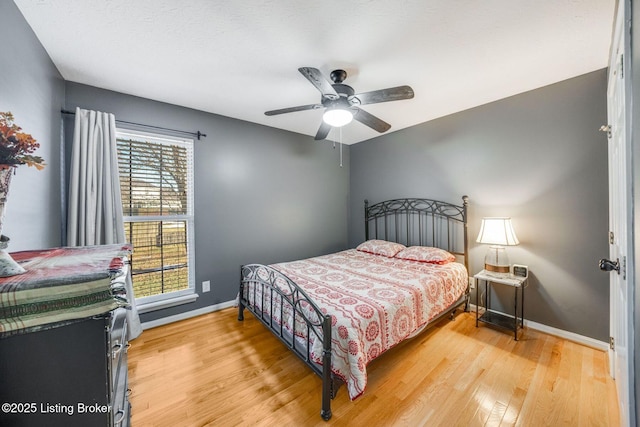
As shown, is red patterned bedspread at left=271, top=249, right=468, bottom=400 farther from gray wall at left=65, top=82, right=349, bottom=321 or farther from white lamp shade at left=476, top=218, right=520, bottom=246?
gray wall at left=65, top=82, right=349, bottom=321

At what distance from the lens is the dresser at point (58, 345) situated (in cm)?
65

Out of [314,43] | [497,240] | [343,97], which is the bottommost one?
[497,240]

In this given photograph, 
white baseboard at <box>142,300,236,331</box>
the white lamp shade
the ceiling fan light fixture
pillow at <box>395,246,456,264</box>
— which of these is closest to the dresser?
the ceiling fan light fixture

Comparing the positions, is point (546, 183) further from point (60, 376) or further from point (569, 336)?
point (60, 376)

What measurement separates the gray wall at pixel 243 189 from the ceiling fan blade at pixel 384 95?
1850mm

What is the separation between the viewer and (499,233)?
254 centimetres

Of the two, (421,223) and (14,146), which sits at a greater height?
(14,146)

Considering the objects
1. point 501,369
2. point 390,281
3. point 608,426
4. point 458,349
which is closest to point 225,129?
point 390,281

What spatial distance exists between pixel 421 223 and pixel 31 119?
406 centimetres

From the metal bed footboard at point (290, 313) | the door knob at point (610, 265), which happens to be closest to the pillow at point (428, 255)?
the door knob at point (610, 265)

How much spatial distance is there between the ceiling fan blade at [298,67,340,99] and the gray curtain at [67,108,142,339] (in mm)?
2030

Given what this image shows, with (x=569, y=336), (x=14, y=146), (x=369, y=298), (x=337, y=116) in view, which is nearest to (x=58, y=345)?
(x=14, y=146)

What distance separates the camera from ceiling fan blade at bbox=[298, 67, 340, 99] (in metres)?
1.70

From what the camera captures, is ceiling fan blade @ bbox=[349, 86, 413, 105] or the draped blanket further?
ceiling fan blade @ bbox=[349, 86, 413, 105]
